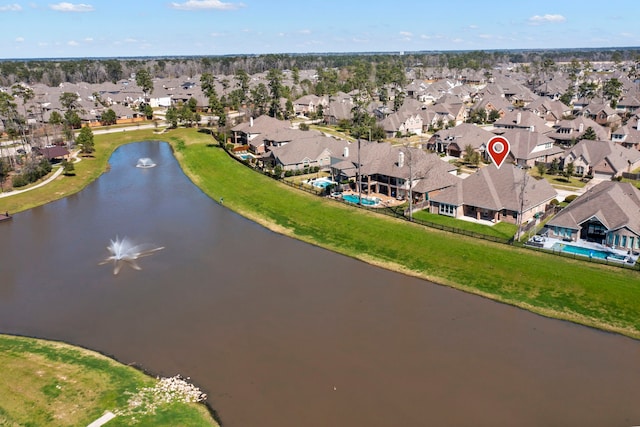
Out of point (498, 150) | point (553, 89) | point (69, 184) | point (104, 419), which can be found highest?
point (553, 89)

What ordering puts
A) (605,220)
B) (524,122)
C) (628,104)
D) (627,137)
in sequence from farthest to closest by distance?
(628,104), (524,122), (627,137), (605,220)

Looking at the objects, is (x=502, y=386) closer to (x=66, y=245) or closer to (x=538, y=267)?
(x=538, y=267)

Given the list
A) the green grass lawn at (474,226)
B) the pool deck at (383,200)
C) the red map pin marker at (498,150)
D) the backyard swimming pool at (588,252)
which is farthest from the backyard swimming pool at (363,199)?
the backyard swimming pool at (588,252)

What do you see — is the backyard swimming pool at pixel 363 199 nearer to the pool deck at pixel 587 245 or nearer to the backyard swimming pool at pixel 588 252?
the pool deck at pixel 587 245

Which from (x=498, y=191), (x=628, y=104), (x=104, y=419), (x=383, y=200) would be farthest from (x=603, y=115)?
(x=104, y=419)

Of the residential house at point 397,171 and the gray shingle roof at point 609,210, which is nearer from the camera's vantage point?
the gray shingle roof at point 609,210

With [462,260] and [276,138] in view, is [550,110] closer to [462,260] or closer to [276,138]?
[276,138]

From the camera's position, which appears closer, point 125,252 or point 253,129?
point 125,252
